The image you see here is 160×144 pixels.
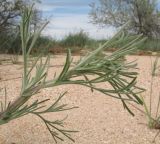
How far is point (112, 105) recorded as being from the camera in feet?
13.5

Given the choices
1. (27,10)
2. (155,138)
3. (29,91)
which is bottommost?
(155,138)

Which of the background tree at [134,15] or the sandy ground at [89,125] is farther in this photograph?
the background tree at [134,15]

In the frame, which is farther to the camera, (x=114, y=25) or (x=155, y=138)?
(x=114, y=25)

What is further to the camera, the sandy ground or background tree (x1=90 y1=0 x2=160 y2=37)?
background tree (x1=90 y1=0 x2=160 y2=37)

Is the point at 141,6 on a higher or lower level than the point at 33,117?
higher

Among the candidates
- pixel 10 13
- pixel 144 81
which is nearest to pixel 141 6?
pixel 10 13

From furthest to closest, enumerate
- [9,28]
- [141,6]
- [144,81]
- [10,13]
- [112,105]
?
1. [141,6]
2. [10,13]
3. [9,28]
4. [144,81]
5. [112,105]

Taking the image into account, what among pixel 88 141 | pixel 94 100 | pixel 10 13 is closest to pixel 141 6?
pixel 10 13

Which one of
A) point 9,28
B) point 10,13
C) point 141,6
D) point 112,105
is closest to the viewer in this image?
→ point 112,105

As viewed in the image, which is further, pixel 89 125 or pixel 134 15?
pixel 134 15

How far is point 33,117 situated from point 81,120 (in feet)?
1.10

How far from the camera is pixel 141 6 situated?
14062mm

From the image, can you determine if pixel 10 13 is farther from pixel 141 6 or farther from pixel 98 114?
pixel 141 6

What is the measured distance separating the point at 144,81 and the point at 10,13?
12.5 ft
